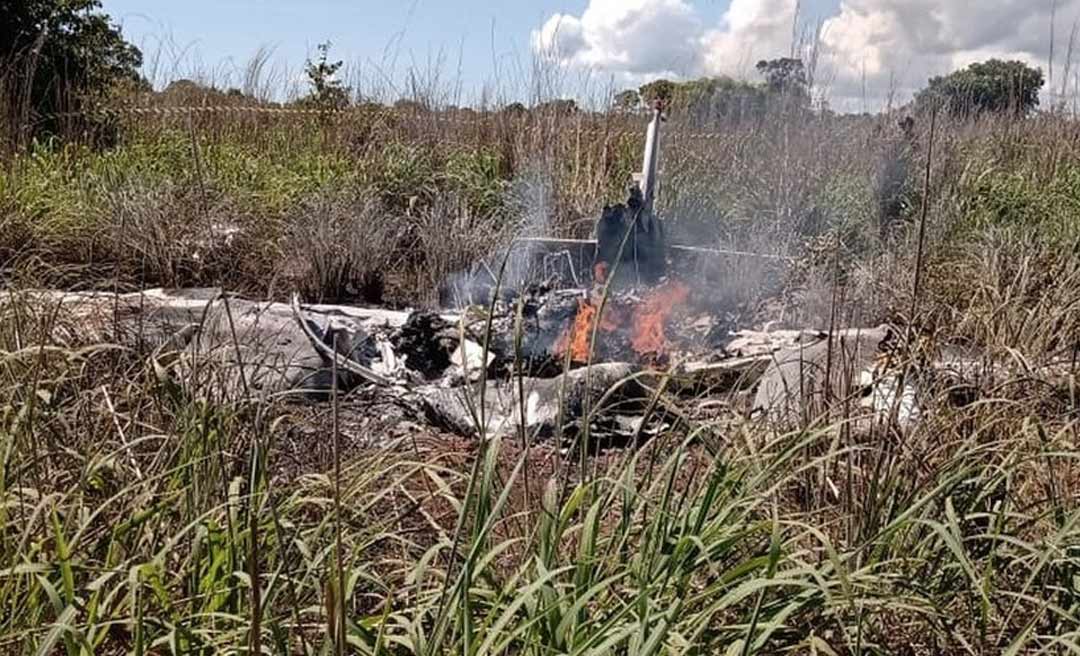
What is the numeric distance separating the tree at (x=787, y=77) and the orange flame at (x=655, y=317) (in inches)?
121

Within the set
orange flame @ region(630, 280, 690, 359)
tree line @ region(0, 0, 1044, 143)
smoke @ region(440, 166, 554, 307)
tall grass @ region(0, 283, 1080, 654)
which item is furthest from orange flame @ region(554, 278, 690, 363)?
tree line @ region(0, 0, 1044, 143)

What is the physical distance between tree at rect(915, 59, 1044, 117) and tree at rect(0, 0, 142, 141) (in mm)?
6775

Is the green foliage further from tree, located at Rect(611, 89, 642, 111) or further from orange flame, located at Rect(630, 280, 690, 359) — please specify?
tree, located at Rect(611, 89, 642, 111)

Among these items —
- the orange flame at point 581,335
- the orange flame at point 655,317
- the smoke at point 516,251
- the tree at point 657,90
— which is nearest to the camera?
the orange flame at point 581,335

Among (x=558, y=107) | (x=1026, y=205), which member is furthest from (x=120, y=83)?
(x=1026, y=205)

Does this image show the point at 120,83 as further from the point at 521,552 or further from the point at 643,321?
the point at 521,552

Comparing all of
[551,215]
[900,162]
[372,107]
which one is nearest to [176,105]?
[372,107]

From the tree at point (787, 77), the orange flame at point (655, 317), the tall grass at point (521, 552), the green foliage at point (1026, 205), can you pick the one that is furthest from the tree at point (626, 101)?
the tall grass at point (521, 552)

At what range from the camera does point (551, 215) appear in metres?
7.06

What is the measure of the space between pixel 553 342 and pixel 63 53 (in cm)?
621

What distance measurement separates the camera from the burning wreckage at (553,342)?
3.35 meters

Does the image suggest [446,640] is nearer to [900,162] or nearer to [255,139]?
[900,162]

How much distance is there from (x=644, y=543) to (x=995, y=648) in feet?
2.19

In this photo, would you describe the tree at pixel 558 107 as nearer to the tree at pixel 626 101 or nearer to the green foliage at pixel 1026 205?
the tree at pixel 626 101
